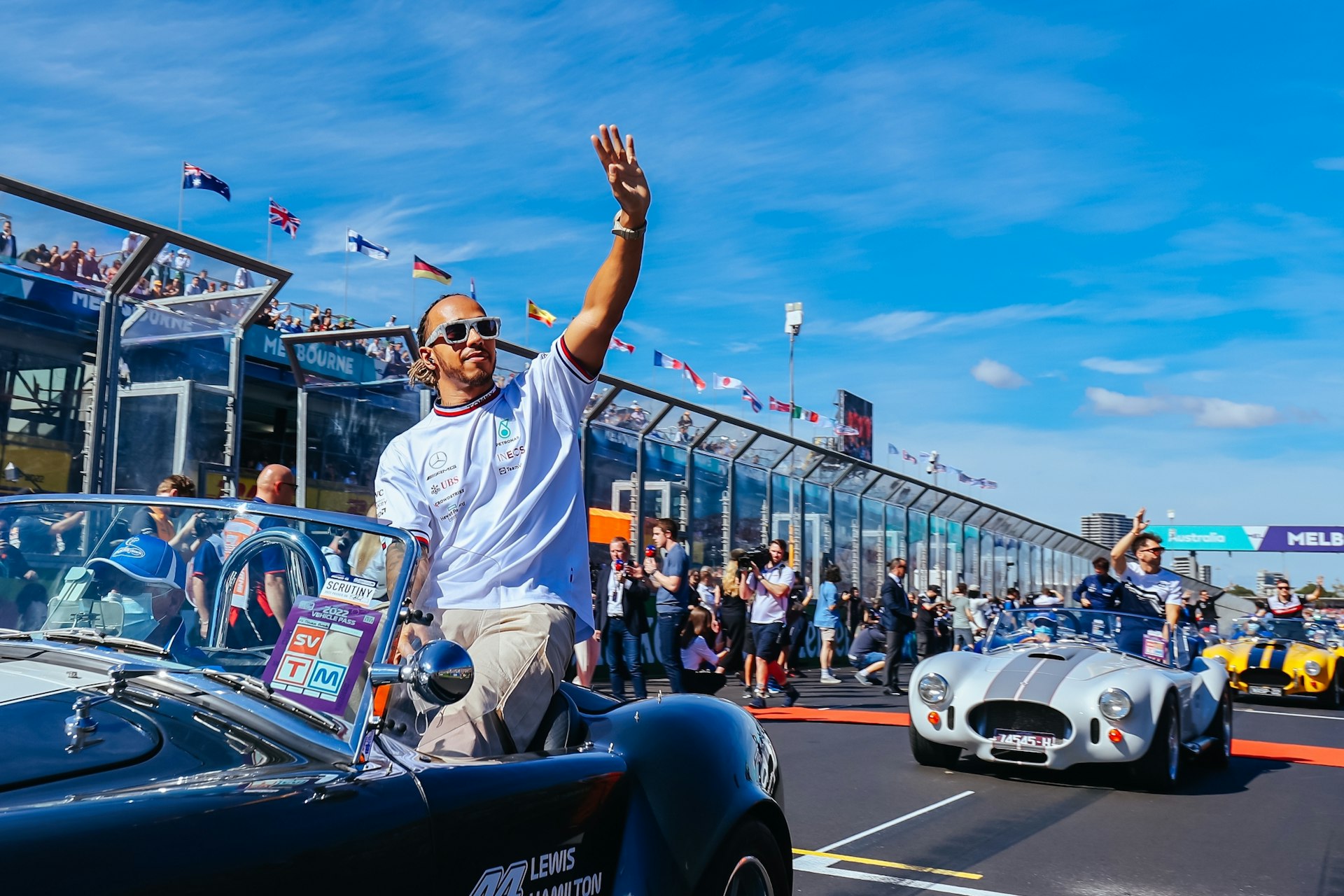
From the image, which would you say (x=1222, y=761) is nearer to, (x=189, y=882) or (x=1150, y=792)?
(x=1150, y=792)

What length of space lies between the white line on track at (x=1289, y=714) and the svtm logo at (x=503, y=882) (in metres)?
13.6

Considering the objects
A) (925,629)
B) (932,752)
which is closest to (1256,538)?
(925,629)

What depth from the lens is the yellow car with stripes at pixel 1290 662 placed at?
15.1 m

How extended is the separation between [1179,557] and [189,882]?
253ft

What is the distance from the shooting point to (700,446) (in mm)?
17125

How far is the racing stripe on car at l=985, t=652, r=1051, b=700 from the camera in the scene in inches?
309

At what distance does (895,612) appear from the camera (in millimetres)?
14211

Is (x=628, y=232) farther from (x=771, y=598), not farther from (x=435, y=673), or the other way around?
(x=771, y=598)

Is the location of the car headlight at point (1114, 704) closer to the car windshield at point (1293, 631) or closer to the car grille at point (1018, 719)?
the car grille at point (1018, 719)

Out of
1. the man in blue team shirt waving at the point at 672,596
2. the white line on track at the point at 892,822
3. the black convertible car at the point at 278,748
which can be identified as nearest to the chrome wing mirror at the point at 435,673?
the black convertible car at the point at 278,748

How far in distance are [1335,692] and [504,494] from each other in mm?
15279

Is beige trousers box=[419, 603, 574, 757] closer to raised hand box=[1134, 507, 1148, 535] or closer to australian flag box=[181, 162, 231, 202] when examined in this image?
raised hand box=[1134, 507, 1148, 535]

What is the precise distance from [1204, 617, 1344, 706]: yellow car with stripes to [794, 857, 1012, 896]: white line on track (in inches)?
444

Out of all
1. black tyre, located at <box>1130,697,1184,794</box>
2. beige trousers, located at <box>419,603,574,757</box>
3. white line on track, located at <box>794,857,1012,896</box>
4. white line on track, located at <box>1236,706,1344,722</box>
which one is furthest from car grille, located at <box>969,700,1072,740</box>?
white line on track, located at <box>1236,706,1344,722</box>
